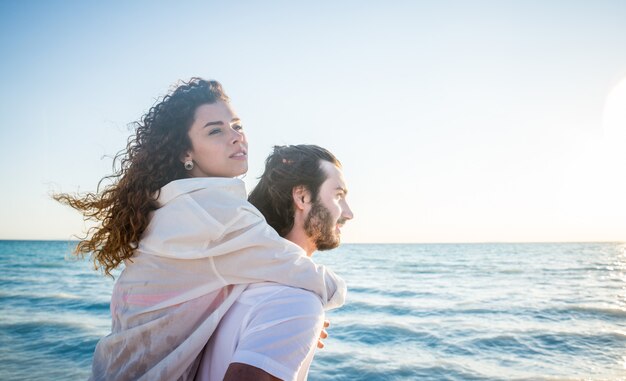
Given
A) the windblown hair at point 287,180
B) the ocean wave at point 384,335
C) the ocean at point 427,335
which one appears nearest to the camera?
the windblown hair at point 287,180

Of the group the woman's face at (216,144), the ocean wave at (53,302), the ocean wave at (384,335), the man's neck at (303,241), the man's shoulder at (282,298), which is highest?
the woman's face at (216,144)

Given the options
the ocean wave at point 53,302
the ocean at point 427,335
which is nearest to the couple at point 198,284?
the ocean at point 427,335

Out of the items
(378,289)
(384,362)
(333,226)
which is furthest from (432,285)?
(333,226)

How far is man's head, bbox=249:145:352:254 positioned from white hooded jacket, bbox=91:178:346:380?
2.80 feet

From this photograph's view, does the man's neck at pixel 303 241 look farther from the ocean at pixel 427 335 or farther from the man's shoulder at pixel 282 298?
the ocean at pixel 427 335

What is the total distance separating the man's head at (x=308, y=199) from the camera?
286 centimetres

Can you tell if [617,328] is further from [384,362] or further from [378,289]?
[378,289]

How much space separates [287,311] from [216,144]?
1.36 metres

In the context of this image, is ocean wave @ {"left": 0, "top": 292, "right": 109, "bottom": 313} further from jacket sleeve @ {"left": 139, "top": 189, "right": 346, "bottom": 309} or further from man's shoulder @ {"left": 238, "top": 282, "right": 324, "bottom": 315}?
man's shoulder @ {"left": 238, "top": 282, "right": 324, "bottom": 315}

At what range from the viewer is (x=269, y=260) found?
1.87 metres

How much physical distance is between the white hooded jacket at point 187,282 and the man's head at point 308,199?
33.6 inches

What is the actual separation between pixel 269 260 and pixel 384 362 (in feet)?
22.6

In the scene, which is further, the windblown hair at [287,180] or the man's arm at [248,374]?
the windblown hair at [287,180]

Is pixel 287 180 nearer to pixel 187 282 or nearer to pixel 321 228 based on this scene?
pixel 321 228
